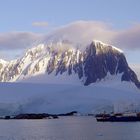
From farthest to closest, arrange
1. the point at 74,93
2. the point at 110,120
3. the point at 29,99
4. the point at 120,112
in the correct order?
the point at 74,93 < the point at 29,99 < the point at 120,112 < the point at 110,120

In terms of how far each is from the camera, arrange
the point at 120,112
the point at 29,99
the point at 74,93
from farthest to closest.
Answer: the point at 74,93 → the point at 29,99 → the point at 120,112

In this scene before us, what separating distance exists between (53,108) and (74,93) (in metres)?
9.07

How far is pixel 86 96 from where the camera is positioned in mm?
110188

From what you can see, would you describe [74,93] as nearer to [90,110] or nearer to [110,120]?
[90,110]

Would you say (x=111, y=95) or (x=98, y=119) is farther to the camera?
(x=111, y=95)

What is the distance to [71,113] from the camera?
11462 centimetres

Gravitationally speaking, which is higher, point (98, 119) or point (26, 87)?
point (26, 87)

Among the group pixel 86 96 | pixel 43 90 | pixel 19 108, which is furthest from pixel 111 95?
pixel 19 108

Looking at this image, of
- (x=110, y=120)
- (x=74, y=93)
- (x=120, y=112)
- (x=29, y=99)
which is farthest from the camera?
(x=74, y=93)

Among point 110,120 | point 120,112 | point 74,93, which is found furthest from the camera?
point 74,93

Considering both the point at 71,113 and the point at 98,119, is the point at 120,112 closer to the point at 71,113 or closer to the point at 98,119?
the point at 98,119

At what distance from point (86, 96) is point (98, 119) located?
67.0 feet

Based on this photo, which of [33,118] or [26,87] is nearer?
[33,118]

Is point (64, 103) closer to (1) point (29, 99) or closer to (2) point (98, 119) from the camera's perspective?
(1) point (29, 99)
